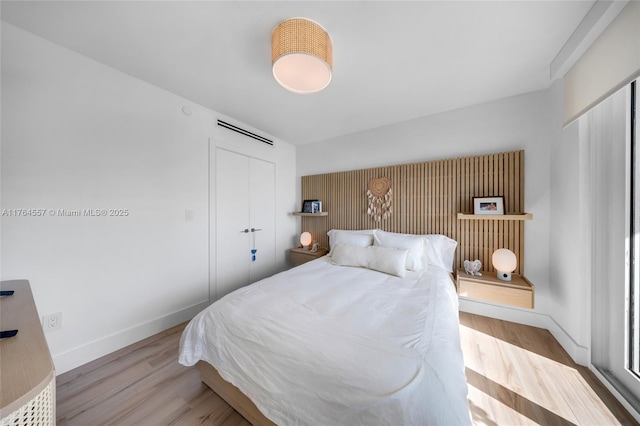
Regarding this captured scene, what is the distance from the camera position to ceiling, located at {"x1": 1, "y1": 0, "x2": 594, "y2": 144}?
135cm

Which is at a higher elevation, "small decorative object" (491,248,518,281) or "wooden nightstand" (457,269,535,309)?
"small decorative object" (491,248,518,281)

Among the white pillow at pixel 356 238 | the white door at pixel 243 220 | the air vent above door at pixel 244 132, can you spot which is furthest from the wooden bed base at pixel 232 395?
the air vent above door at pixel 244 132

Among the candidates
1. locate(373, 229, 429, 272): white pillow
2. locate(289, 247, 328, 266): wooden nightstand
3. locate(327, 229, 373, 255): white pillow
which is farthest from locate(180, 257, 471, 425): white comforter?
locate(289, 247, 328, 266): wooden nightstand

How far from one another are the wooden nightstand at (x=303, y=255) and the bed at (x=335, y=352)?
1453 mm

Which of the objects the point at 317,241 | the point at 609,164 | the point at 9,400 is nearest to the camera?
the point at 9,400

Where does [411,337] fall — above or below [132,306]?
above

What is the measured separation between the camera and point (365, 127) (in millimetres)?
3164

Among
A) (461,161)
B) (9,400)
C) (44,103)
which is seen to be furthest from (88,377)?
(461,161)

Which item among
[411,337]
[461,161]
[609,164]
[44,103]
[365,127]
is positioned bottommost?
[411,337]

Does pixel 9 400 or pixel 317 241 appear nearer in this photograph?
pixel 9 400

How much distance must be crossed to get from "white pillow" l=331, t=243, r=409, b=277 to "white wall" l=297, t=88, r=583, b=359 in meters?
1.16

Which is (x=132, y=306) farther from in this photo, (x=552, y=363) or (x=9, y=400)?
(x=552, y=363)

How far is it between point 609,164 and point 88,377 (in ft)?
14.0

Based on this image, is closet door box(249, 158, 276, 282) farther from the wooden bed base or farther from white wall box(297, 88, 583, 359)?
white wall box(297, 88, 583, 359)
